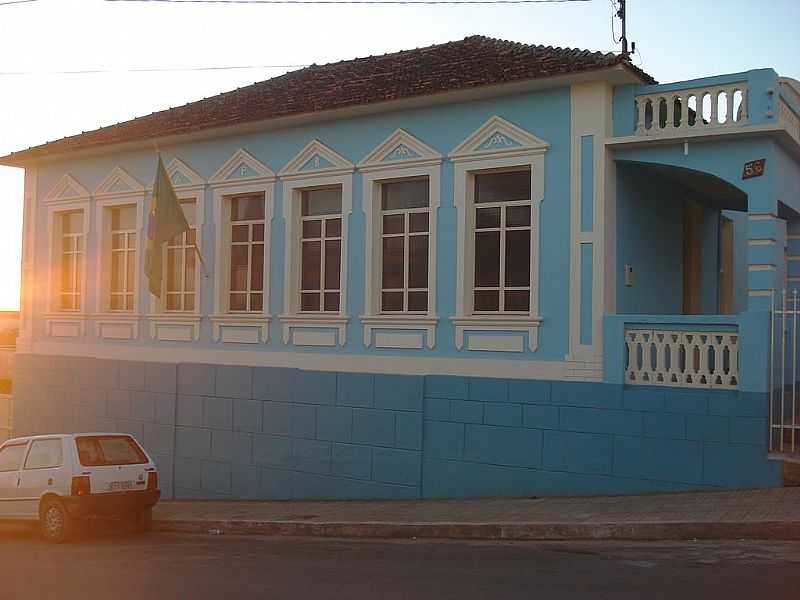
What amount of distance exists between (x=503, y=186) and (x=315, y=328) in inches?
162

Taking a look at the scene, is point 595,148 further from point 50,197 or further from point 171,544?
point 50,197

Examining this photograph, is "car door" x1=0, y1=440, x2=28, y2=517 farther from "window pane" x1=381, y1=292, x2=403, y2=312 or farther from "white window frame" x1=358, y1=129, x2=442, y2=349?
"window pane" x1=381, y1=292, x2=403, y2=312

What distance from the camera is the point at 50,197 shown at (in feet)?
68.9

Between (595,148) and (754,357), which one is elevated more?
(595,148)

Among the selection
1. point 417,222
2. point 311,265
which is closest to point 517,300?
point 417,222

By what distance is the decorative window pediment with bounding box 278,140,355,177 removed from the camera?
15805 mm

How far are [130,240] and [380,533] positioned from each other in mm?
10048

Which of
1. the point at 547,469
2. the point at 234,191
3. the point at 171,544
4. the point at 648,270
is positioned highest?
the point at 234,191

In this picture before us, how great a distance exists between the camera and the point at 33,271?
21234mm

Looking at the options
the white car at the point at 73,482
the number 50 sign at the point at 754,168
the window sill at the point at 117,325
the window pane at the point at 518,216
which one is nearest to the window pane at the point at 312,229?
the window pane at the point at 518,216

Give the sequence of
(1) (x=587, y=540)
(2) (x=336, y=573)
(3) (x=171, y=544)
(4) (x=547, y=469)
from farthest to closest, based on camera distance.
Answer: (4) (x=547, y=469)
(3) (x=171, y=544)
(1) (x=587, y=540)
(2) (x=336, y=573)

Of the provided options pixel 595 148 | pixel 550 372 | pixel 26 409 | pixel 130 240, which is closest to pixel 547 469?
pixel 550 372

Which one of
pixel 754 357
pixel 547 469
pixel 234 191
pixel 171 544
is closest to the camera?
pixel 754 357

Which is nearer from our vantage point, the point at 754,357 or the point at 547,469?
the point at 754,357
